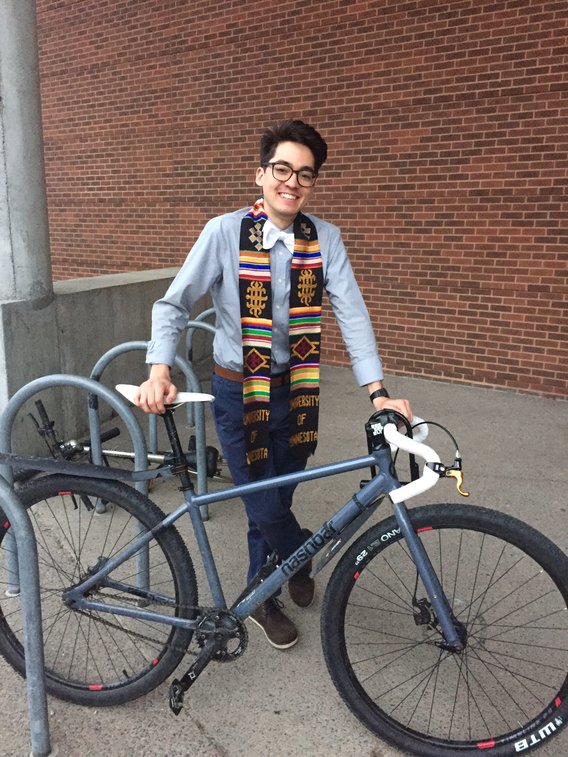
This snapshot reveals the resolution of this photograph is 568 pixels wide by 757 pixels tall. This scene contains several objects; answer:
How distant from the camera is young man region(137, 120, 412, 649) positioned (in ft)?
6.56

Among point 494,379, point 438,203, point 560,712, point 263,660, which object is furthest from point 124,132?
point 560,712

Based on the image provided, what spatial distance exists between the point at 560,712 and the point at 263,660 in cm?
103

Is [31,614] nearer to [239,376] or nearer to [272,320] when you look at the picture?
[239,376]

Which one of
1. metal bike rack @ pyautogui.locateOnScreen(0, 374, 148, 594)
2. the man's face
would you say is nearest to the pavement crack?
metal bike rack @ pyautogui.locateOnScreen(0, 374, 148, 594)

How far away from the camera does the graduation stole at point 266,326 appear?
206cm

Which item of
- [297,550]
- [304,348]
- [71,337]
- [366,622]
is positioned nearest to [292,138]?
[304,348]

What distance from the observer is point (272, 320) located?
213 cm

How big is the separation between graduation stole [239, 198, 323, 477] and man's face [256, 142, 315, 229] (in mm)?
66

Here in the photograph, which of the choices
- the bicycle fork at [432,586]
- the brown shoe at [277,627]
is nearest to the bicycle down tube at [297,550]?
the bicycle fork at [432,586]

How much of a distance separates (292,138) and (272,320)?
589 millimetres

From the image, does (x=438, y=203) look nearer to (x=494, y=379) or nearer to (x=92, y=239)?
(x=494, y=379)

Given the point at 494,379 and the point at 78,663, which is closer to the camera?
the point at 78,663

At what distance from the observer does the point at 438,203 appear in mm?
5520

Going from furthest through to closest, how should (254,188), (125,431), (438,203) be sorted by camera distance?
(254,188), (438,203), (125,431)
